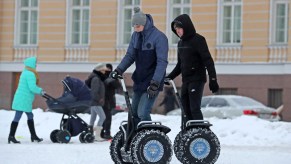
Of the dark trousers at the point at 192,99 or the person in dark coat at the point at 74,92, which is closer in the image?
A: the dark trousers at the point at 192,99

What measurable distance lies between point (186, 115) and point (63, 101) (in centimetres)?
654

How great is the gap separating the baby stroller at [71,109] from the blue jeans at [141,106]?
6.56m

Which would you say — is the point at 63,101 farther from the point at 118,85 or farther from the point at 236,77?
the point at 236,77

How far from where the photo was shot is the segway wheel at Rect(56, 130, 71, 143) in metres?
18.1

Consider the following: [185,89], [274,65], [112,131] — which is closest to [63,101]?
[112,131]

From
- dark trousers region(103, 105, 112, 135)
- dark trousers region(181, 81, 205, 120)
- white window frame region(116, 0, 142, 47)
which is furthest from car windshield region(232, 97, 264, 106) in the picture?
dark trousers region(181, 81, 205, 120)

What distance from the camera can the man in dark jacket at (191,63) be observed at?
12.1m

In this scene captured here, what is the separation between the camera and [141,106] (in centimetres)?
1166

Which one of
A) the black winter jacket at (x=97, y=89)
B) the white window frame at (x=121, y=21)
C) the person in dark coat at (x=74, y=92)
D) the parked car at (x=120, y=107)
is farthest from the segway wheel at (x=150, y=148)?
the white window frame at (x=121, y=21)

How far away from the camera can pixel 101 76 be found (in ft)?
64.6

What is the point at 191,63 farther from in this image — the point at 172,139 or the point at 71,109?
the point at 172,139

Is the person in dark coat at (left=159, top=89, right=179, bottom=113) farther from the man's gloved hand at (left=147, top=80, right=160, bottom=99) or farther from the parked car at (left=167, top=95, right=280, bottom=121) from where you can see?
the man's gloved hand at (left=147, top=80, right=160, bottom=99)

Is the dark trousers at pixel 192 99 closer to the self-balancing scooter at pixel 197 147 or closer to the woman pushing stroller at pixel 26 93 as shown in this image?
the self-balancing scooter at pixel 197 147

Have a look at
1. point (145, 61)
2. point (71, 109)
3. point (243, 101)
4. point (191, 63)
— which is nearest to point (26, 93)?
point (71, 109)
